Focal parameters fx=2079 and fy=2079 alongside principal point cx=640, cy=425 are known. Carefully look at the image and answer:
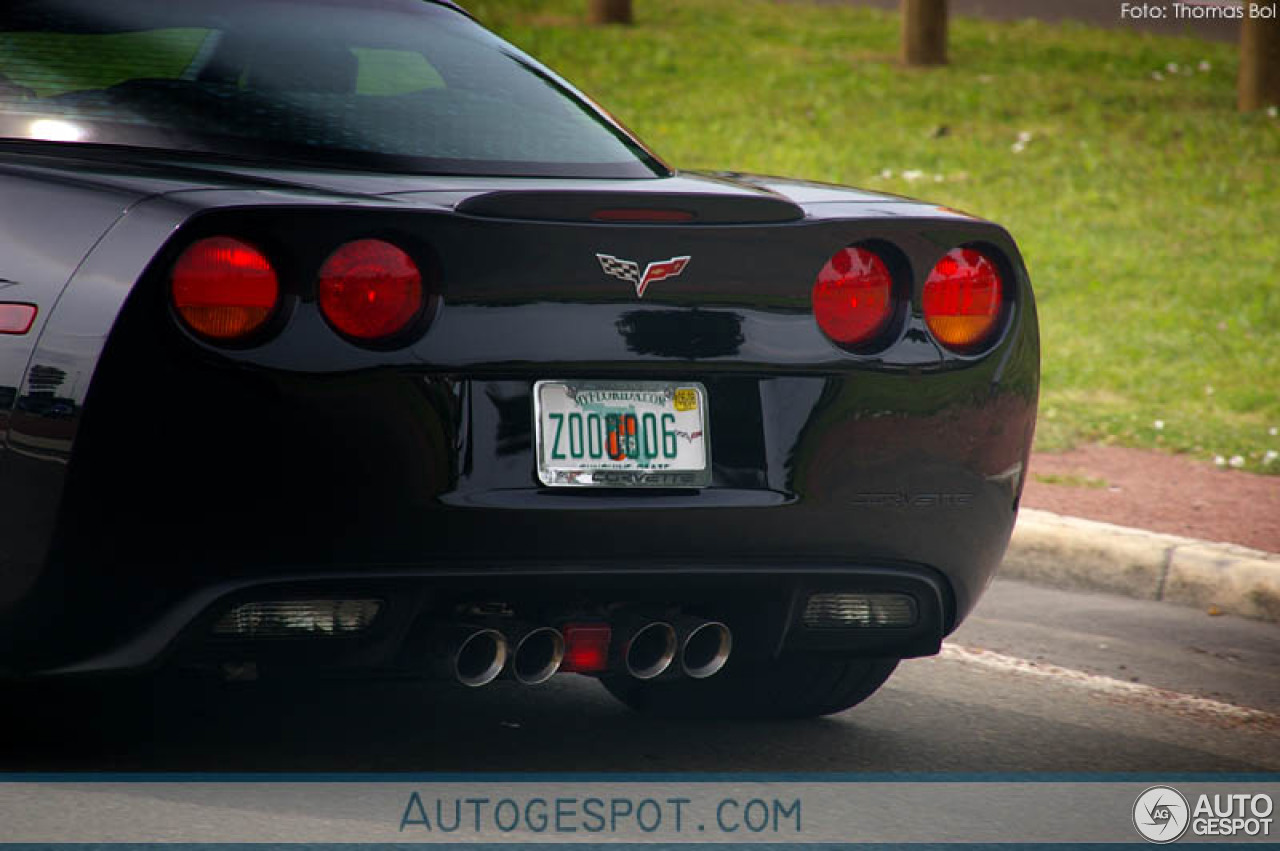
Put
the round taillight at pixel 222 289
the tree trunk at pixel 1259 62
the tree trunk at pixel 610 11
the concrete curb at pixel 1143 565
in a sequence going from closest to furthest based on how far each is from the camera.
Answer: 1. the round taillight at pixel 222 289
2. the concrete curb at pixel 1143 565
3. the tree trunk at pixel 1259 62
4. the tree trunk at pixel 610 11

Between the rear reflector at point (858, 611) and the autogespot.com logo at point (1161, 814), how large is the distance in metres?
0.56

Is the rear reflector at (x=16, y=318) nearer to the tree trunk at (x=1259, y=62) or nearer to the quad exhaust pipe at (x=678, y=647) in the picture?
the quad exhaust pipe at (x=678, y=647)

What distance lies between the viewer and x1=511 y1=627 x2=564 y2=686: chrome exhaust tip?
3725 mm

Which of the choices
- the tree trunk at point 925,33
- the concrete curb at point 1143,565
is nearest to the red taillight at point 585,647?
the concrete curb at point 1143,565

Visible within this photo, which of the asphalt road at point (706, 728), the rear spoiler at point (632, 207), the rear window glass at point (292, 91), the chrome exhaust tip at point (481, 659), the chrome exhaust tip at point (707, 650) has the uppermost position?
the rear window glass at point (292, 91)

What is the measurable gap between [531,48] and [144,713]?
1588cm

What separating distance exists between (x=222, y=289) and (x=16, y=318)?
394 millimetres

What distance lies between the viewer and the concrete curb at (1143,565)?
6.18m

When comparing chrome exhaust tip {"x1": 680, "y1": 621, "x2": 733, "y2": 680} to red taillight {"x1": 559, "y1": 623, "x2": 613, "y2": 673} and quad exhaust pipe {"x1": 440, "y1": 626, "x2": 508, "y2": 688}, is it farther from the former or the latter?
quad exhaust pipe {"x1": 440, "y1": 626, "x2": 508, "y2": 688}

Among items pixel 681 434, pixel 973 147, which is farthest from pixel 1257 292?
pixel 681 434

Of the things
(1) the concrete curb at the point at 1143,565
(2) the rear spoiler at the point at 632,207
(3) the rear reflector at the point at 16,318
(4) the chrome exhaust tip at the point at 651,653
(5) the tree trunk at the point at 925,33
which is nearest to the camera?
(3) the rear reflector at the point at 16,318

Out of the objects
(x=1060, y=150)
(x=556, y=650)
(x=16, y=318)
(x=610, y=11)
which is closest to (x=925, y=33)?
(x=1060, y=150)

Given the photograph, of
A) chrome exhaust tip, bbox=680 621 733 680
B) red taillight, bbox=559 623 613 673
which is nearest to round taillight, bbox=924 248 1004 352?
chrome exhaust tip, bbox=680 621 733 680

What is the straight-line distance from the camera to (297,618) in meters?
3.51
